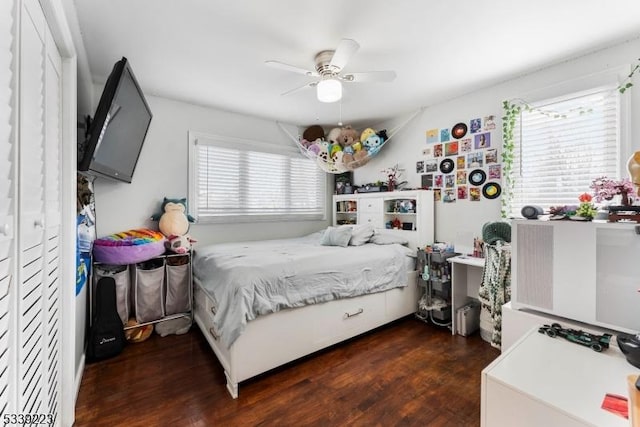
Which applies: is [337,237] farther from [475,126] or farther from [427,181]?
[475,126]

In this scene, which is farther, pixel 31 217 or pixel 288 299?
pixel 288 299

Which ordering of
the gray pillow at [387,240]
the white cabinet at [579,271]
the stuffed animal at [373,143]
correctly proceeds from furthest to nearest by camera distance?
the stuffed animal at [373,143], the gray pillow at [387,240], the white cabinet at [579,271]

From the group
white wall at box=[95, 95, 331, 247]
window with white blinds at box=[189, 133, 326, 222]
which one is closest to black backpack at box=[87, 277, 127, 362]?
white wall at box=[95, 95, 331, 247]

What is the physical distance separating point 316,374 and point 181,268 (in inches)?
67.3

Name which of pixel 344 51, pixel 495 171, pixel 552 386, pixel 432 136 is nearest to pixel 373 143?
pixel 432 136

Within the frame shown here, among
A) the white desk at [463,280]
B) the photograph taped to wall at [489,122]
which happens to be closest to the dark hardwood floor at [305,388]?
the white desk at [463,280]

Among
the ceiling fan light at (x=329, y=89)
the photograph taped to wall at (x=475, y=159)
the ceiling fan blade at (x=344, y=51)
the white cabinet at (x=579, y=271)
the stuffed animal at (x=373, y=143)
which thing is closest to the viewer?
the white cabinet at (x=579, y=271)

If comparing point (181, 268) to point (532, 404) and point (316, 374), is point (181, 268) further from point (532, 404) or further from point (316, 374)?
point (532, 404)

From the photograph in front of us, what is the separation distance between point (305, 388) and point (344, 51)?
226 centimetres

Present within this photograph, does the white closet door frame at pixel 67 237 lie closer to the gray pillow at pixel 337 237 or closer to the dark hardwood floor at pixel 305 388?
the dark hardwood floor at pixel 305 388

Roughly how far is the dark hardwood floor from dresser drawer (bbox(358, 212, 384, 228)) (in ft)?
4.84

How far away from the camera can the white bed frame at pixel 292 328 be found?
188cm

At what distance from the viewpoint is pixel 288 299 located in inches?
81.1

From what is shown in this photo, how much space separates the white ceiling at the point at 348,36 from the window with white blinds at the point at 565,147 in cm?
39
